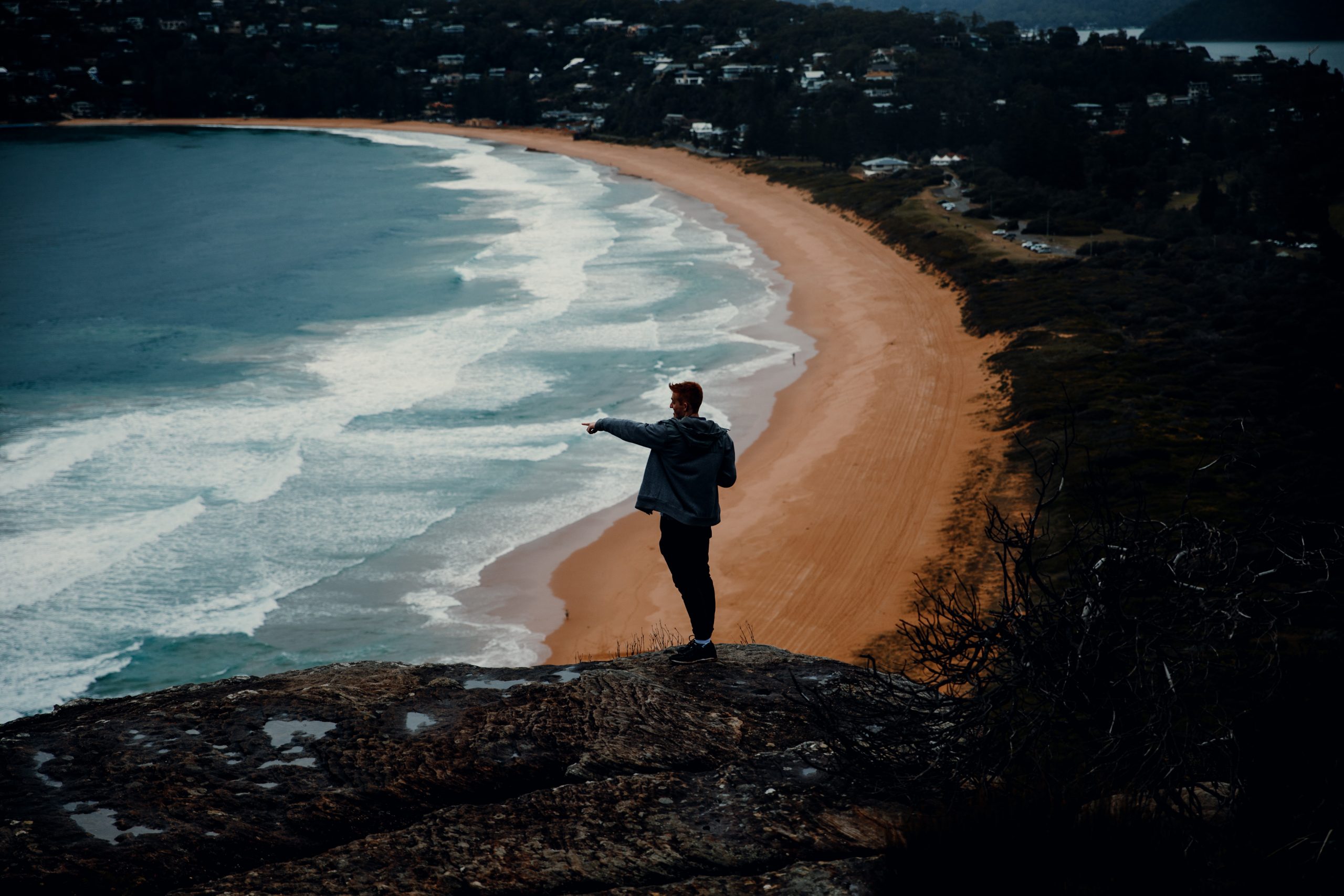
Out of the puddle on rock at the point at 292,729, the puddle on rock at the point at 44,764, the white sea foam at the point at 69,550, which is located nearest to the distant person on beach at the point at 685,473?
the puddle on rock at the point at 292,729

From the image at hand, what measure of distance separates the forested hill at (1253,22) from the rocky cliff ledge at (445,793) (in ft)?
348

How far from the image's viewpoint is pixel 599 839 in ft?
13.8

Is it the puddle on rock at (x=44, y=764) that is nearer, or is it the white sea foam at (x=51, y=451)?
the puddle on rock at (x=44, y=764)

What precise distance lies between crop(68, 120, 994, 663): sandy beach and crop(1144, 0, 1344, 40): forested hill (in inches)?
3324

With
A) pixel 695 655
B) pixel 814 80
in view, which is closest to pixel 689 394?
pixel 695 655

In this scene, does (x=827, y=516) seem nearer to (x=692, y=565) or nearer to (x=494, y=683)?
(x=692, y=565)

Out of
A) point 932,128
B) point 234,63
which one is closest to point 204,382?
point 932,128

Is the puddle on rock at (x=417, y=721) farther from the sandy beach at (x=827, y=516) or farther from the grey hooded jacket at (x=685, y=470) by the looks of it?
the sandy beach at (x=827, y=516)

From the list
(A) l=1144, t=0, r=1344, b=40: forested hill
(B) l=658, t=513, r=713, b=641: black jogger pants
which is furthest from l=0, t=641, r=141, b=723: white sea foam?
(A) l=1144, t=0, r=1344, b=40: forested hill

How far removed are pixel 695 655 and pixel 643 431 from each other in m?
1.58

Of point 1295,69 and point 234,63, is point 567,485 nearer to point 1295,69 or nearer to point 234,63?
point 1295,69

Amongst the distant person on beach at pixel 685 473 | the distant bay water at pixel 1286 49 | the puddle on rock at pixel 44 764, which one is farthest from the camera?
the distant bay water at pixel 1286 49

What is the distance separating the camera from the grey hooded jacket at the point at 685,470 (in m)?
5.57

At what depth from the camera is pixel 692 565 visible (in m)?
5.78
